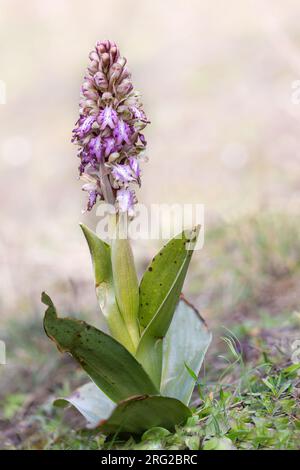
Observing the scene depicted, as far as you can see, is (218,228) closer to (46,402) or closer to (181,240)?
(46,402)

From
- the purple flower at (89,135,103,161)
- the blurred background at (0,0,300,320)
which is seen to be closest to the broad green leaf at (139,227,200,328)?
the purple flower at (89,135,103,161)

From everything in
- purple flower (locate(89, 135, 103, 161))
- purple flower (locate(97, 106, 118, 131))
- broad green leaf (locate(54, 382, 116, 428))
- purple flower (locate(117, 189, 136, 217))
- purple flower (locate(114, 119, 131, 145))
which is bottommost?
broad green leaf (locate(54, 382, 116, 428))

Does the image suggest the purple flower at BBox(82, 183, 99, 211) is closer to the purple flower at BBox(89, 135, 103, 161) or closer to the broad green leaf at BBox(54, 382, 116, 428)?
the purple flower at BBox(89, 135, 103, 161)

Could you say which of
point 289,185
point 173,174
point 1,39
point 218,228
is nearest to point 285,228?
point 218,228

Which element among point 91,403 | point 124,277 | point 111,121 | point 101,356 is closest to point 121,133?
point 111,121

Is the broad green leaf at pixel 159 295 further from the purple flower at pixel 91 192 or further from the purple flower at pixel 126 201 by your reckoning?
the purple flower at pixel 91 192

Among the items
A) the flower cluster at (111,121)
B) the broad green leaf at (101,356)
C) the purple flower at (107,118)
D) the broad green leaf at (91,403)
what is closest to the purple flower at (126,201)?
the flower cluster at (111,121)

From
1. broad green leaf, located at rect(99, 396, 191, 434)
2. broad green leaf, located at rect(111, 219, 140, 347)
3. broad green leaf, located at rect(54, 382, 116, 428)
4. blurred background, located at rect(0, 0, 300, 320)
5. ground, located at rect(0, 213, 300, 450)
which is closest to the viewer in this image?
broad green leaf, located at rect(99, 396, 191, 434)

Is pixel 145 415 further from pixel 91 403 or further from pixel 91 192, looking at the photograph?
pixel 91 192
